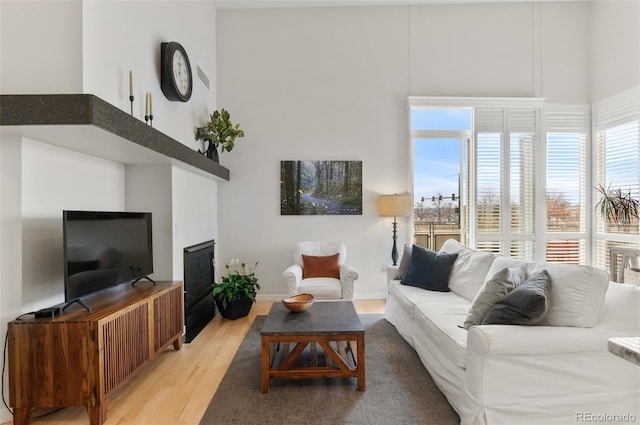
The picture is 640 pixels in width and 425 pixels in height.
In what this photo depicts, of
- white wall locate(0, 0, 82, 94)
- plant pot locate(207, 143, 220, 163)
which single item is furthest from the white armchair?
white wall locate(0, 0, 82, 94)

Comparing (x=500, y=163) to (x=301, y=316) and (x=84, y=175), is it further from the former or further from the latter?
(x=84, y=175)

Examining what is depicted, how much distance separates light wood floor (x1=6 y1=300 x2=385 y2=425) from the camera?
2027 millimetres

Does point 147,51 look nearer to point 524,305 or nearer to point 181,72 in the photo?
point 181,72

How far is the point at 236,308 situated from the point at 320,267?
1073 millimetres

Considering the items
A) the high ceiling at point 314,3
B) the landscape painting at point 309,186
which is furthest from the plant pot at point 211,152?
the high ceiling at point 314,3

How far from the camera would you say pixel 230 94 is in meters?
4.72

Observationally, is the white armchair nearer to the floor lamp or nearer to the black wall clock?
the floor lamp

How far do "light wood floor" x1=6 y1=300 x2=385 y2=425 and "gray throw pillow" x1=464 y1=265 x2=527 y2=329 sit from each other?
5.80 feet

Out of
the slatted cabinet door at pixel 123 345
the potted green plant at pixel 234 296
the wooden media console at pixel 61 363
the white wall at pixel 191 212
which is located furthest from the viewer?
the potted green plant at pixel 234 296

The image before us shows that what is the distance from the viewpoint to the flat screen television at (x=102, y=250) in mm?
2057

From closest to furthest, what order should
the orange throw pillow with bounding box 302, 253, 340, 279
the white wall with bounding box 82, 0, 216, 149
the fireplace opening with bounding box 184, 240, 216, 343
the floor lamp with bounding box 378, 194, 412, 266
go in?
the white wall with bounding box 82, 0, 216, 149
the fireplace opening with bounding box 184, 240, 216, 343
the orange throw pillow with bounding box 302, 253, 340, 279
the floor lamp with bounding box 378, 194, 412, 266

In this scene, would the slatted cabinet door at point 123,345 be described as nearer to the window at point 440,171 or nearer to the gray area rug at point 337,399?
the gray area rug at point 337,399

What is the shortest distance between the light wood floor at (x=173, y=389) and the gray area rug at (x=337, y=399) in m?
0.12

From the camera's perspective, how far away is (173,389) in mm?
2344
